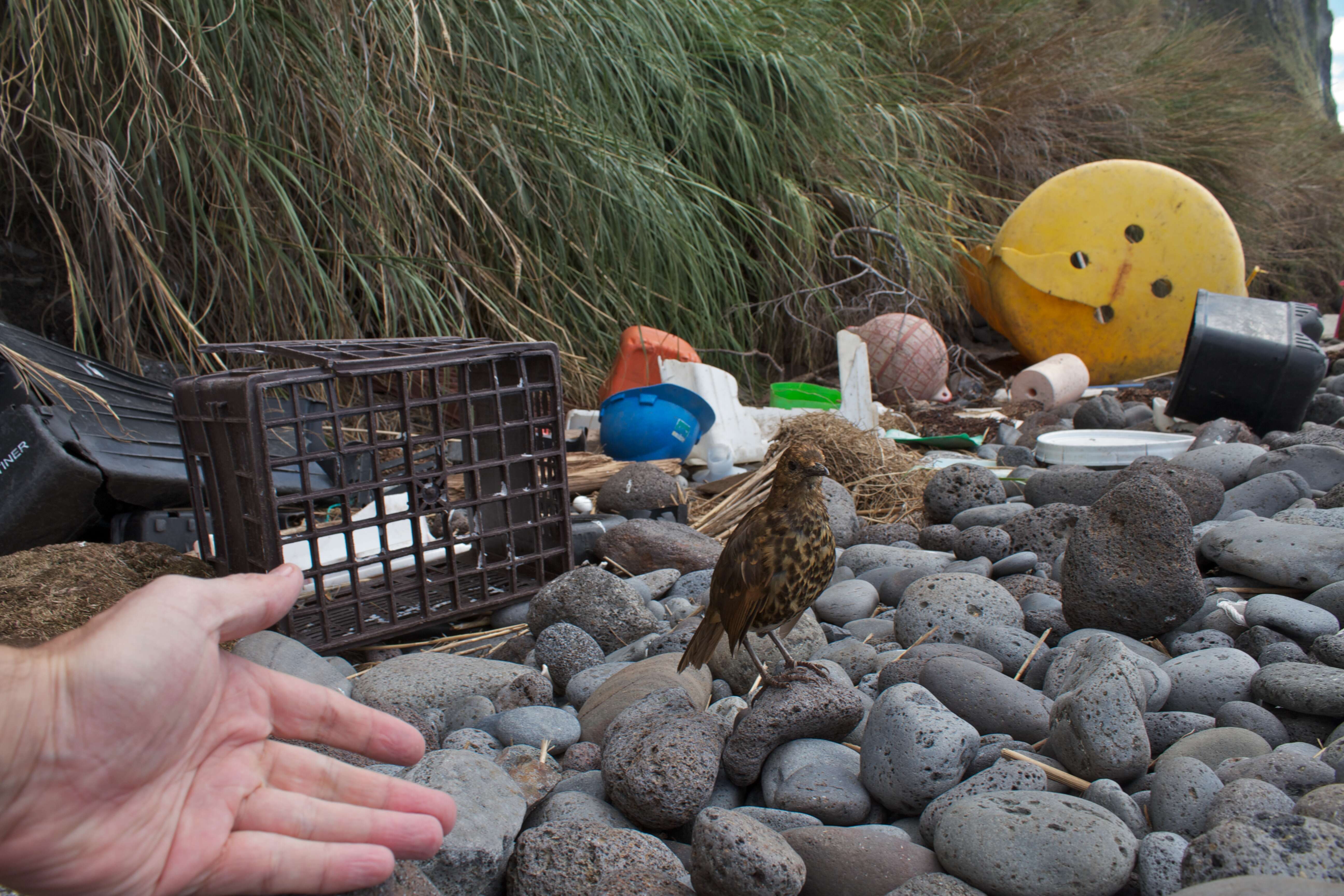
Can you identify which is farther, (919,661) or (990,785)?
(919,661)

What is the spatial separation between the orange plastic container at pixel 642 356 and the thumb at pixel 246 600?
373 cm

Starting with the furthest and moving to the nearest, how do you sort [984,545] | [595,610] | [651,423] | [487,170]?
[487,170] < [651,423] < [984,545] < [595,610]

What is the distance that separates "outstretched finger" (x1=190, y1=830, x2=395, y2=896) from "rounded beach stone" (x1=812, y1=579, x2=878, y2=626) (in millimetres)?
1866

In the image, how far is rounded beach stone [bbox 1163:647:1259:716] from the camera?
2.11 meters

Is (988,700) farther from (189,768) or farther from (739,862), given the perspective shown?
(189,768)

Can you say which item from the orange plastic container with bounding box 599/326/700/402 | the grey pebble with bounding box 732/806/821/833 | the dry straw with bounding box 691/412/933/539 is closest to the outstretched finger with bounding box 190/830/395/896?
the grey pebble with bounding box 732/806/821/833

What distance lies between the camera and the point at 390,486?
2.97 meters

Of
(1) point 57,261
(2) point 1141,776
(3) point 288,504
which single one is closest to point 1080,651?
(2) point 1141,776

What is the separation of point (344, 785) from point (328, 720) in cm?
10

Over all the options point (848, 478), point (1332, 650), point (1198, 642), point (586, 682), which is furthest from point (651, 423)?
point (1332, 650)

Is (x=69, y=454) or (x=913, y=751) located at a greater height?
(x=69, y=454)

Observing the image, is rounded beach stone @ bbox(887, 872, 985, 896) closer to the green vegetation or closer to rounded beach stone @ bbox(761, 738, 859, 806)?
rounded beach stone @ bbox(761, 738, 859, 806)

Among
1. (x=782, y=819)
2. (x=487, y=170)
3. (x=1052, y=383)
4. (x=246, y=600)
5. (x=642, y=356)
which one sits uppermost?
(x=487, y=170)

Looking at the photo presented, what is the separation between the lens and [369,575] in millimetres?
3061
